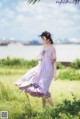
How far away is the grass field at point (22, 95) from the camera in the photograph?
6.86 m

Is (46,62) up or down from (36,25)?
down

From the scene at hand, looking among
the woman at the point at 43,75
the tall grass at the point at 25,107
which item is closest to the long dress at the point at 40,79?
the woman at the point at 43,75

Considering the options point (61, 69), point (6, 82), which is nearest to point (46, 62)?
point (61, 69)

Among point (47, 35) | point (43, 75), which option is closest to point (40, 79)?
point (43, 75)

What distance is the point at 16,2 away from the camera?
6945 mm

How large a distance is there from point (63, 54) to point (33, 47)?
380 millimetres

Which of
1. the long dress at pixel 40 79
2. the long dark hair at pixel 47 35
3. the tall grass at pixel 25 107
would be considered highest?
the long dark hair at pixel 47 35

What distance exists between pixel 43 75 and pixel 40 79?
6 cm

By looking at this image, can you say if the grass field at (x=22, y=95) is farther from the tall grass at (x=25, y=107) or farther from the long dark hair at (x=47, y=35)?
the long dark hair at (x=47, y=35)

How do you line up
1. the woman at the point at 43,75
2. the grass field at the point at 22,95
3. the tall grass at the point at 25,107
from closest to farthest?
1. the tall grass at the point at 25,107
2. the woman at the point at 43,75
3. the grass field at the point at 22,95

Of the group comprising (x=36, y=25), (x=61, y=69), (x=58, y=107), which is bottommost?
(x=58, y=107)

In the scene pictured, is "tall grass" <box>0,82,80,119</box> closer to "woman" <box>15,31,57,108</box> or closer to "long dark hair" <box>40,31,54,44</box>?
"woman" <box>15,31,57,108</box>

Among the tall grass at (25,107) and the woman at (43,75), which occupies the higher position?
the woman at (43,75)

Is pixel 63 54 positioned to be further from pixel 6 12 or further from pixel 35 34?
pixel 6 12
